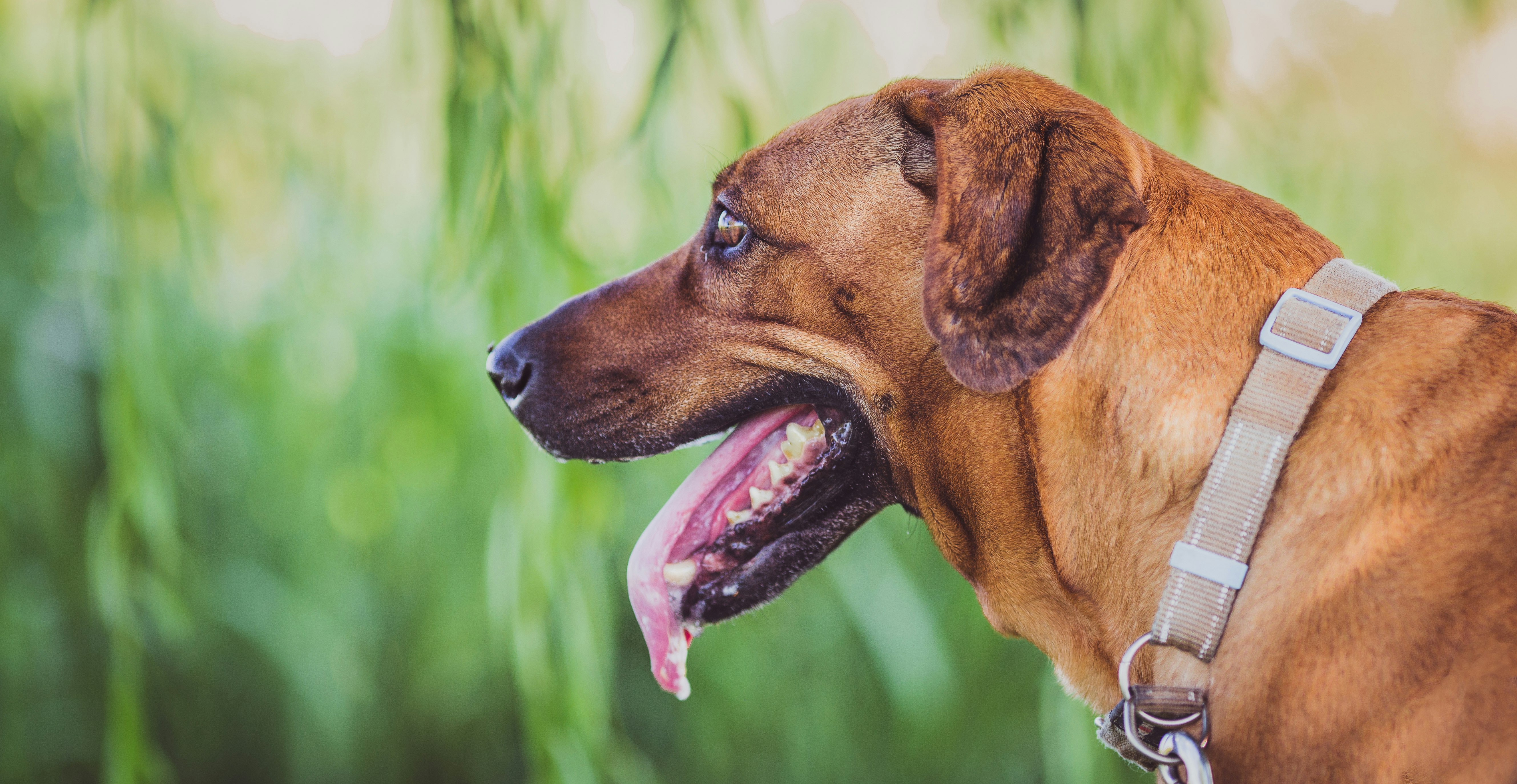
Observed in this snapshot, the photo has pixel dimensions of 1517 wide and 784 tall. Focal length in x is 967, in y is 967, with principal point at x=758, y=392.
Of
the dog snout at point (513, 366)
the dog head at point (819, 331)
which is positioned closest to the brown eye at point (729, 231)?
the dog head at point (819, 331)

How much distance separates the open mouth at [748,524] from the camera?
1.54m

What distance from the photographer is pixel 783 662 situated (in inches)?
101

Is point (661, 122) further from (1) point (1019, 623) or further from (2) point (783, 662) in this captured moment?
(2) point (783, 662)

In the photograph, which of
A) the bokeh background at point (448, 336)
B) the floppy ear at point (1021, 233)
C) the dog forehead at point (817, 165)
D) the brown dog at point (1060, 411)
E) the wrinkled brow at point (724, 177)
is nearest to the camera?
the brown dog at point (1060, 411)

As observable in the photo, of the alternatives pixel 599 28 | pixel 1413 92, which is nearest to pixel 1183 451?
pixel 599 28

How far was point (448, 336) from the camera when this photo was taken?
264 cm

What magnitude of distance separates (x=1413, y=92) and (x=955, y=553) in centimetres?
228

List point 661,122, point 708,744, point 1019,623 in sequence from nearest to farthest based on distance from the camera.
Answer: point 1019,623
point 661,122
point 708,744

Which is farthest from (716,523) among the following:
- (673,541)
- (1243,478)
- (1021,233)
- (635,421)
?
(1243,478)

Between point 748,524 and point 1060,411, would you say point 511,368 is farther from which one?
point 1060,411

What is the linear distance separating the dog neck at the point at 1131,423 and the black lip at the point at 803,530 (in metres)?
0.19

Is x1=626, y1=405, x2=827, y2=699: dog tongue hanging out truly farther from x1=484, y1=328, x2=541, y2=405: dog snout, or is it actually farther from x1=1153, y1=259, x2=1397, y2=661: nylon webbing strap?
x1=1153, y1=259, x2=1397, y2=661: nylon webbing strap

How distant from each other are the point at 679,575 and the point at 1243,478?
86 centimetres

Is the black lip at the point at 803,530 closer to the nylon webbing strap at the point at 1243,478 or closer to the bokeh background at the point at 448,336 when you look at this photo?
the bokeh background at the point at 448,336
